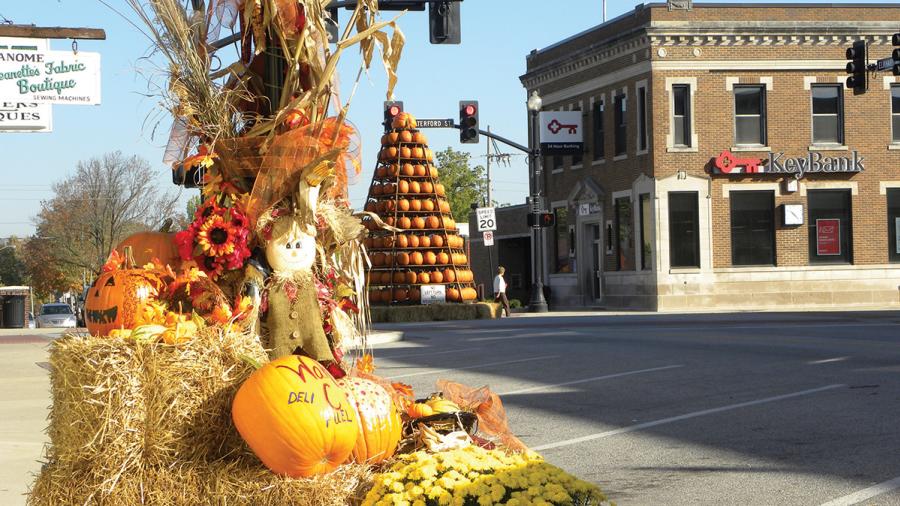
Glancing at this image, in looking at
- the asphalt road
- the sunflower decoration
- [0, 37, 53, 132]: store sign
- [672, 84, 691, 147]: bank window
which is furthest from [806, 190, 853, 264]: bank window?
the sunflower decoration

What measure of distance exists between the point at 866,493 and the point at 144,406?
4572 millimetres

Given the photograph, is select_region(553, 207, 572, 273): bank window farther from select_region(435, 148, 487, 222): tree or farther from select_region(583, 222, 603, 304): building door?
select_region(435, 148, 487, 222): tree

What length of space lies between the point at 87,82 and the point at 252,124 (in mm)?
16961

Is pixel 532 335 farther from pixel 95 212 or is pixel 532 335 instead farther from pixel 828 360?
pixel 95 212

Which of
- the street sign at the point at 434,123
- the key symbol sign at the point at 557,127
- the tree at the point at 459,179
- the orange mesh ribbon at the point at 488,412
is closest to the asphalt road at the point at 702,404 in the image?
the orange mesh ribbon at the point at 488,412

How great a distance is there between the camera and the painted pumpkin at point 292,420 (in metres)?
4.94

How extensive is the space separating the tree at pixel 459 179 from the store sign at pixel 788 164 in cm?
4199

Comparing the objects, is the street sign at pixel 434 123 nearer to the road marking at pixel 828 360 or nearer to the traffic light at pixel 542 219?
the traffic light at pixel 542 219

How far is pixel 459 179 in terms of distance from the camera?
8144 centimetres

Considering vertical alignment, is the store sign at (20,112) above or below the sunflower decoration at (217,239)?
above

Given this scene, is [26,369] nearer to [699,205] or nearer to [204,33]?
[204,33]

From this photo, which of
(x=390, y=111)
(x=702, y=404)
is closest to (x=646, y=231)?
(x=390, y=111)

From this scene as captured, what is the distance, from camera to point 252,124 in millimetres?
6113

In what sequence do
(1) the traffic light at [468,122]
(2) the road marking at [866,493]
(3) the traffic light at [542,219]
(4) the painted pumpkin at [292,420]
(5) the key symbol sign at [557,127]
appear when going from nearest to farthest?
1. (4) the painted pumpkin at [292,420]
2. (2) the road marking at [866,493]
3. (1) the traffic light at [468,122]
4. (3) the traffic light at [542,219]
5. (5) the key symbol sign at [557,127]
